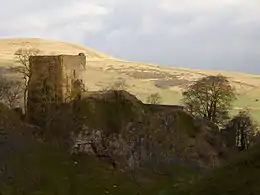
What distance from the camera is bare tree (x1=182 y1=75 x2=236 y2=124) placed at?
9062 cm

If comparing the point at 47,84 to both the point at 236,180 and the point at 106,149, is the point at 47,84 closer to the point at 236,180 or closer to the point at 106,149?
the point at 106,149

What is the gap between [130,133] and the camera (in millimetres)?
70438

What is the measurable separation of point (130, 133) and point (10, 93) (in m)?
31.5

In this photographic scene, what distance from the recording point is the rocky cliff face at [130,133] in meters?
67.8

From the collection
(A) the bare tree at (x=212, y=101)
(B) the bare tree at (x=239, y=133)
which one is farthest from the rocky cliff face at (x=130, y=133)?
(A) the bare tree at (x=212, y=101)

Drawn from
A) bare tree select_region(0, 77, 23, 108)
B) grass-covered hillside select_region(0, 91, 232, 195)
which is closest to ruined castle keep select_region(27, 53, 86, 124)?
grass-covered hillside select_region(0, 91, 232, 195)

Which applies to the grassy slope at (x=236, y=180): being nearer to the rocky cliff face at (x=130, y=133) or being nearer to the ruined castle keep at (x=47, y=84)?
the rocky cliff face at (x=130, y=133)

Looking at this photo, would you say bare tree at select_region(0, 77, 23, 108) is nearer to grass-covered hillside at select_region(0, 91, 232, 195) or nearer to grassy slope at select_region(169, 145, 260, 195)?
grass-covered hillside at select_region(0, 91, 232, 195)

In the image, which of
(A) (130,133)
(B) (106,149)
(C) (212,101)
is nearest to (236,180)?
(B) (106,149)

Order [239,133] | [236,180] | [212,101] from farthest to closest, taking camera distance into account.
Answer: [212,101], [239,133], [236,180]

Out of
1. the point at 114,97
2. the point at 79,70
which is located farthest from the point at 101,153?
the point at 79,70

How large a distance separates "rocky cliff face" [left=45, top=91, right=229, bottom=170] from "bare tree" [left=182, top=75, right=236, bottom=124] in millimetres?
14140

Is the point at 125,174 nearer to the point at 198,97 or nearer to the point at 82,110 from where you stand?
the point at 82,110

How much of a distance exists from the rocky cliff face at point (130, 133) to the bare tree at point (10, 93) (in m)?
20.3
